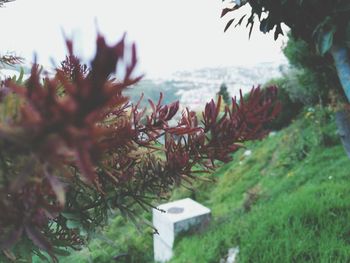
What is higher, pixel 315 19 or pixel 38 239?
pixel 315 19

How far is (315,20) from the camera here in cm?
246

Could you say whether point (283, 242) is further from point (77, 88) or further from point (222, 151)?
point (77, 88)

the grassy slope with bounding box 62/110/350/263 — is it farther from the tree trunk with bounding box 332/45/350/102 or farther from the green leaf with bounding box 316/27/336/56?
the tree trunk with bounding box 332/45/350/102

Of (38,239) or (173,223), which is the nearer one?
(38,239)

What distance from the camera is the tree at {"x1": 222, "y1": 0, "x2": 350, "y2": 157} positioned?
2283mm

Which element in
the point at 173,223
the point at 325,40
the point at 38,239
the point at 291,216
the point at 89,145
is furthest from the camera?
the point at 173,223

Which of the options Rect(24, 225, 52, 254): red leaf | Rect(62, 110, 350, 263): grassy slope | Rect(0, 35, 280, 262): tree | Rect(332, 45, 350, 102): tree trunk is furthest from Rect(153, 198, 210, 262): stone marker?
Rect(24, 225, 52, 254): red leaf

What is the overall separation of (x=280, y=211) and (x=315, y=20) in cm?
371

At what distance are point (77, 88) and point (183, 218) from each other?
291 inches

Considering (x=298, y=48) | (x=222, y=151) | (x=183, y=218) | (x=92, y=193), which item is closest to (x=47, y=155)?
(x=222, y=151)

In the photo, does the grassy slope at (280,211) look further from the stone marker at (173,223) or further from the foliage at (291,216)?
the stone marker at (173,223)

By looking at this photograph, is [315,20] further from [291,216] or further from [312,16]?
[291,216]

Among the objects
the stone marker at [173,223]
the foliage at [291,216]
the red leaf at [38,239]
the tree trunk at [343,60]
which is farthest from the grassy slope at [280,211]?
the tree trunk at [343,60]

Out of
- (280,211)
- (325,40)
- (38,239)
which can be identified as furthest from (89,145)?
(280,211)
